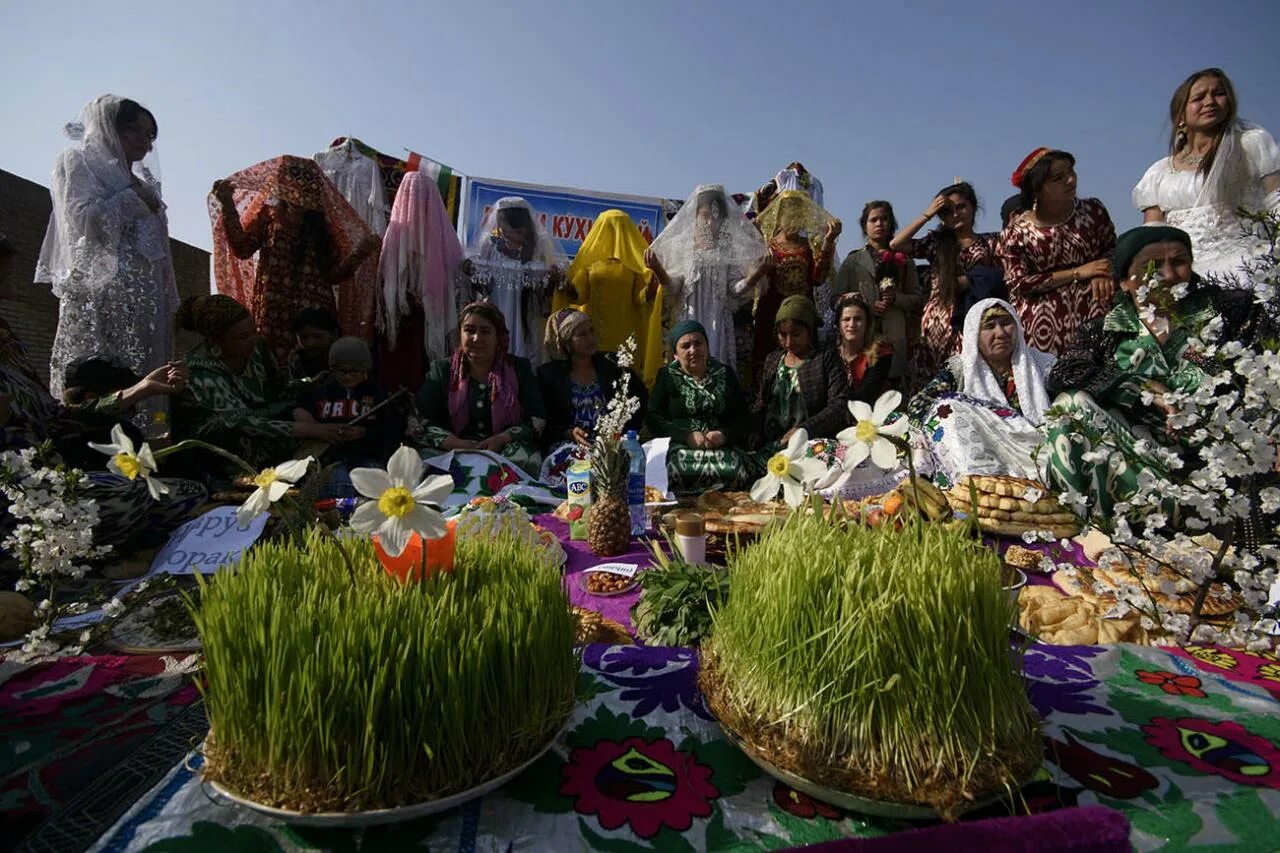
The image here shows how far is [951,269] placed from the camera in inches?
188

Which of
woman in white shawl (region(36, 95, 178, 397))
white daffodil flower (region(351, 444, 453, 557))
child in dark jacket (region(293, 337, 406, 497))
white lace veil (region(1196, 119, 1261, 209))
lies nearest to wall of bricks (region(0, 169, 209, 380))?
woman in white shawl (region(36, 95, 178, 397))

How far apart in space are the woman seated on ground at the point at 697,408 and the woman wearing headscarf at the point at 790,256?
1026 mm

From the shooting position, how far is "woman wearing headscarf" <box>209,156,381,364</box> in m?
4.83

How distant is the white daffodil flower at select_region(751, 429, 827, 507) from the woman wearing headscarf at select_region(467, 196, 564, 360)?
16.1ft

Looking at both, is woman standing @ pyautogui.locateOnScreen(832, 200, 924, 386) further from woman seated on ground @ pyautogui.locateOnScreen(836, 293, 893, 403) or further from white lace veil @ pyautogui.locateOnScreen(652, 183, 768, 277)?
white lace veil @ pyautogui.locateOnScreen(652, 183, 768, 277)

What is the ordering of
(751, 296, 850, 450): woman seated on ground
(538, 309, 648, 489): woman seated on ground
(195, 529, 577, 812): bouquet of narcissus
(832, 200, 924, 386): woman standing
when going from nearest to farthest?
1. (195, 529, 577, 812): bouquet of narcissus
2. (751, 296, 850, 450): woman seated on ground
3. (538, 309, 648, 489): woman seated on ground
4. (832, 200, 924, 386): woman standing

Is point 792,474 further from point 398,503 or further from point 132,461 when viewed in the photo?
point 132,461

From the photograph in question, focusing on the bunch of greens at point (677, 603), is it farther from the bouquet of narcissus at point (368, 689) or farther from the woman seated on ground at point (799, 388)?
the woman seated on ground at point (799, 388)

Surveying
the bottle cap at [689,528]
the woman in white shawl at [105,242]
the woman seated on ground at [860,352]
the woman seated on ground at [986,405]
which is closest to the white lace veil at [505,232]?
the woman in white shawl at [105,242]

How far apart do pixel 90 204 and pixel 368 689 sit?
5080 mm

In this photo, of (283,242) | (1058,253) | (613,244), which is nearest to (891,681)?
(1058,253)

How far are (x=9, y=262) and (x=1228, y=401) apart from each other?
438cm

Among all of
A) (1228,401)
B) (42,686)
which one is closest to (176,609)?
(42,686)

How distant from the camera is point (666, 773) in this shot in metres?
0.96
